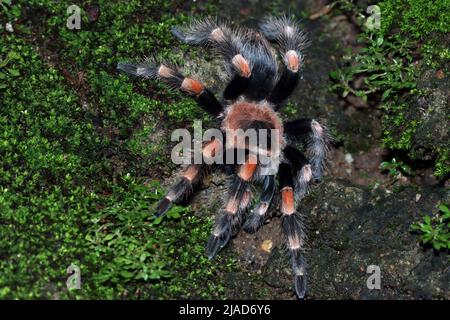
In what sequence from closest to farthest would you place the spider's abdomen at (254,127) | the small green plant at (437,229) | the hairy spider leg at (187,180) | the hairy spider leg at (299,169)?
the small green plant at (437,229)
the hairy spider leg at (187,180)
the spider's abdomen at (254,127)
the hairy spider leg at (299,169)

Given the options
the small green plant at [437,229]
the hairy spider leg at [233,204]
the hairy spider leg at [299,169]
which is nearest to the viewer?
the small green plant at [437,229]

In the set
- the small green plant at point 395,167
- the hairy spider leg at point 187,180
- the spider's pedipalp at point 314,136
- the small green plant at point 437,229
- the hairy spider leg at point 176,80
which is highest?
the hairy spider leg at point 176,80

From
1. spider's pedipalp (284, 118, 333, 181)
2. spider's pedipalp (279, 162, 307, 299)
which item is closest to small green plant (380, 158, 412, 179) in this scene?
spider's pedipalp (284, 118, 333, 181)

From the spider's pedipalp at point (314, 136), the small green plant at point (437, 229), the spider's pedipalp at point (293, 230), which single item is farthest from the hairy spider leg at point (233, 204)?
the small green plant at point (437, 229)

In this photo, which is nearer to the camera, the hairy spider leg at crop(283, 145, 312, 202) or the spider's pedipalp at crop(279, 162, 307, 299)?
the spider's pedipalp at crop(279, 162, 307, 299)

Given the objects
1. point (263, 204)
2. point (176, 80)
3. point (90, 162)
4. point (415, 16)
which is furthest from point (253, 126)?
point (415, 16)

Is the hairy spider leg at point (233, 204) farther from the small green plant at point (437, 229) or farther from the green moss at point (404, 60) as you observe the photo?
the green moss at point (404, 60)

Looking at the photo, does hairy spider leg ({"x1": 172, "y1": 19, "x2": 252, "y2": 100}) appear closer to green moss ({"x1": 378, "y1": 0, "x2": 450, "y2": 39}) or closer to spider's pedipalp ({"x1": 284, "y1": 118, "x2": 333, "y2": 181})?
spider's pedipalp ({"x1": 284, "y1": 118, "x2": 333, "y2": 181})

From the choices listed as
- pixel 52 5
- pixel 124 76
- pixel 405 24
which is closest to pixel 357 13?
pixel 405 24
